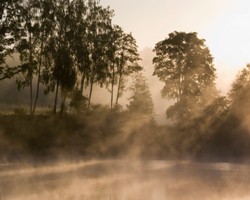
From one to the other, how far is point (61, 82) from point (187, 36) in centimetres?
2030

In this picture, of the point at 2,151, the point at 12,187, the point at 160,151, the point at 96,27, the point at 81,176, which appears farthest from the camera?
the point at 96,27

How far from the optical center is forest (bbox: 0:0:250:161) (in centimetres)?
4575

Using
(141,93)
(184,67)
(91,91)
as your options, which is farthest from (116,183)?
(141,93)

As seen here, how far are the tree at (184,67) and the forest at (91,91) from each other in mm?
143

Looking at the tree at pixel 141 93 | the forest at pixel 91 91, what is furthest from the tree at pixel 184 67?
the tree at pixel 141 93

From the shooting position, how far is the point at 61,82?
56312mm

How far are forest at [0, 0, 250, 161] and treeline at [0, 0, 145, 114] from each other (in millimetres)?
124

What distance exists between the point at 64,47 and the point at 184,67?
17584 millimetres

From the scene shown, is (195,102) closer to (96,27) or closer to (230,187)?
(96,27)

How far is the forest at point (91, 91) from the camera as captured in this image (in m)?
45.8

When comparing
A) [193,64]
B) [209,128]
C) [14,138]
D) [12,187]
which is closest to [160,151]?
[209,128]

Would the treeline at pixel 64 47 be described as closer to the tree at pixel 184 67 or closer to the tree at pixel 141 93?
the tree at pixel 184 67

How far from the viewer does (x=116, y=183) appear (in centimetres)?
2414

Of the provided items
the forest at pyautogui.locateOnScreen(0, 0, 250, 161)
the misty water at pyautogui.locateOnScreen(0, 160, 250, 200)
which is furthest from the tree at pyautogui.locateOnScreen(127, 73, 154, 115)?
the misty water at pyautogui.locateOnScreen(0, 160, 250, 200)
